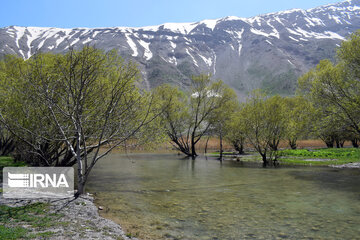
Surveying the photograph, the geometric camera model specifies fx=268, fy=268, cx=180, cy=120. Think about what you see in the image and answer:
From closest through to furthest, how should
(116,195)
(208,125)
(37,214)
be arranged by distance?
(37,214) < (116,195) < (208,125)

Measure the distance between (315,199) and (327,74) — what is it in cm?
1749

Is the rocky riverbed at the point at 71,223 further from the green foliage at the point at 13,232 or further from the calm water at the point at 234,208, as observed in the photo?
the calm water at the point at 234,208

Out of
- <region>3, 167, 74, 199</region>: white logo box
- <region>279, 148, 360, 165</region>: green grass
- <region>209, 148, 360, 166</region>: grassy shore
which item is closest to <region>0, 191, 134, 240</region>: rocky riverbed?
<region>3, 167, 74, 199</region>: white logo box

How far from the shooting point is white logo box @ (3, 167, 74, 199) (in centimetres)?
1397

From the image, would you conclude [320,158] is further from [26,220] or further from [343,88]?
[26,220]

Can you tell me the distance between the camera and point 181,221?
11.3m

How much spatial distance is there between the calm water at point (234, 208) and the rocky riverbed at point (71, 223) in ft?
2.60

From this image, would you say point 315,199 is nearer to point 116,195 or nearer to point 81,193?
point 116,195

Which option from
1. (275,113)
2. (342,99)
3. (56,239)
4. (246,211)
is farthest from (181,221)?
(275,113)

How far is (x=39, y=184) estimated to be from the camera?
18.1m

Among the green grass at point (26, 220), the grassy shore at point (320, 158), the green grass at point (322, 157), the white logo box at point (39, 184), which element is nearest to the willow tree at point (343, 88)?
the grassy shore at point (320, 158)

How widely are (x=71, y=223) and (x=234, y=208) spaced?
7.65 meters

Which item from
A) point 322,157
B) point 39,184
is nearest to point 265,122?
point 322,157

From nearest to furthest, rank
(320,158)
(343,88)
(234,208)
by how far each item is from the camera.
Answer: (234,208) → (343,88) → (320,158)
